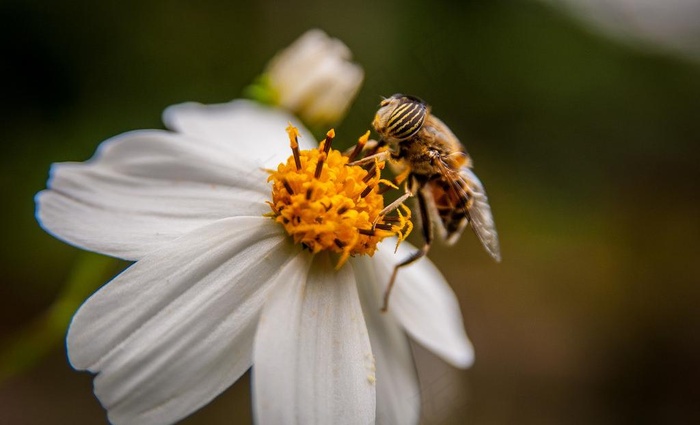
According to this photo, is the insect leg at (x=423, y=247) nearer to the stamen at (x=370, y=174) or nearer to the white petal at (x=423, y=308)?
the white petal at (x=423, y=308)

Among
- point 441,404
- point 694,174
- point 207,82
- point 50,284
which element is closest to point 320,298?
point 441,404

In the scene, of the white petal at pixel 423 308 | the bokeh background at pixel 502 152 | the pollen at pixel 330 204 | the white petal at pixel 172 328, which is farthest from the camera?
the bokeh background at pixel 502 152

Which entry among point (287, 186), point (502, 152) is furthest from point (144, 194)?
point (502, 152)

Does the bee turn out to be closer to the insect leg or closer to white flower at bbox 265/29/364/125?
the insect leg

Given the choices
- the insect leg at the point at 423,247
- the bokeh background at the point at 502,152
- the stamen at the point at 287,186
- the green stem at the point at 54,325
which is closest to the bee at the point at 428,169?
the insect leg at the point at 423,247

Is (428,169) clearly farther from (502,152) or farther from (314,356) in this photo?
(502,152)

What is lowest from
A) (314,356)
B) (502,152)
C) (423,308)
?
(502,152)

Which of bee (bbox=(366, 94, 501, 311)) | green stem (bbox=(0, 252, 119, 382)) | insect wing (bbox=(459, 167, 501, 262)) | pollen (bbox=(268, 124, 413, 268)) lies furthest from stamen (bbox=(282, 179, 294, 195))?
green stem (bbox=(0, 252, 119, 382))
